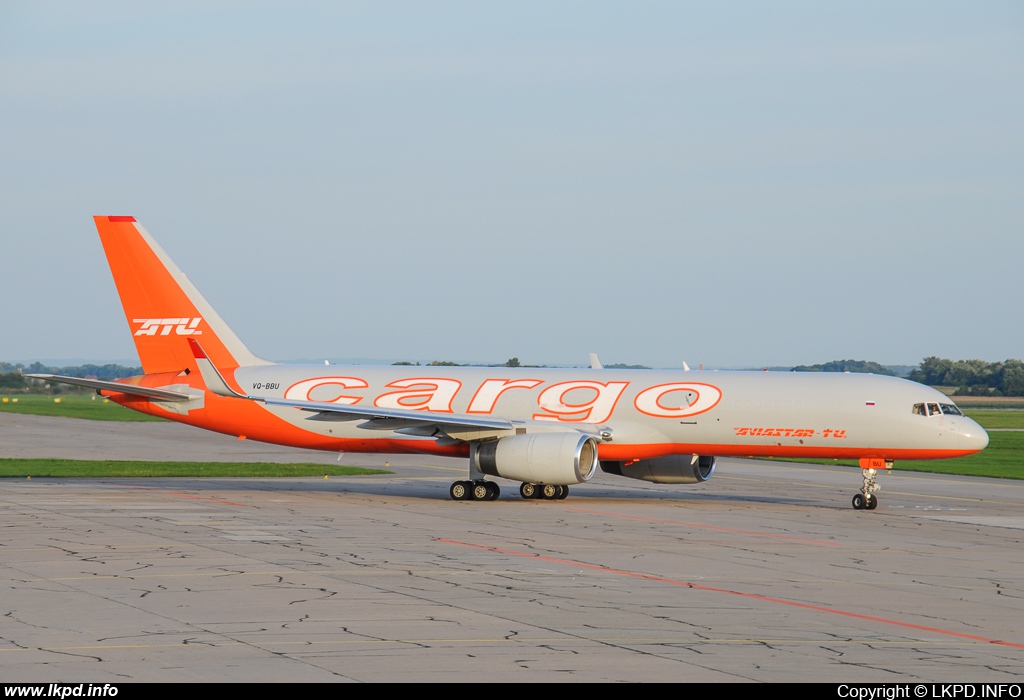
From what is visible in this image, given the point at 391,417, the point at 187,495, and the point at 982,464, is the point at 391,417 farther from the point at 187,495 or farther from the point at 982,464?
the point at 982,464

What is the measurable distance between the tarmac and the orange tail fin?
464 cm

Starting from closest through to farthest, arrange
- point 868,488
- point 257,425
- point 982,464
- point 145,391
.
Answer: point 868,488 → point 145,391 → point 257,425 → point 982,464

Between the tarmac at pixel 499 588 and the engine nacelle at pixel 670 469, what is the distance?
2.42 feet

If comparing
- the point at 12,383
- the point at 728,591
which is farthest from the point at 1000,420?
the point at 12,383

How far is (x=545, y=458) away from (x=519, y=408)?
10.0 feet

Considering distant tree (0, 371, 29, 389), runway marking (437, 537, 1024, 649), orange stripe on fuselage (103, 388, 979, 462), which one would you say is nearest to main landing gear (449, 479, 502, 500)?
orange stripe on fuselage (103, 388, 979, 462)

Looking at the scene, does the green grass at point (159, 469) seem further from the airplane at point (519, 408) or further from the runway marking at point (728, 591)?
the runway marking at point (728, 591)

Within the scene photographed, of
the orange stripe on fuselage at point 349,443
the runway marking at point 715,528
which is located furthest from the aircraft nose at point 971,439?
the runway marking at point 715,528

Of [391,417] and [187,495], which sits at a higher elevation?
[391,417]

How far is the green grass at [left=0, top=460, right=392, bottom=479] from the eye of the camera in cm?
4044

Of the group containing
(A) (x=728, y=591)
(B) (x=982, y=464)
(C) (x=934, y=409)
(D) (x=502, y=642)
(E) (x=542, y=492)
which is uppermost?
(B) (x=982, y=464)

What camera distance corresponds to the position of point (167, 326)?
122 ft
